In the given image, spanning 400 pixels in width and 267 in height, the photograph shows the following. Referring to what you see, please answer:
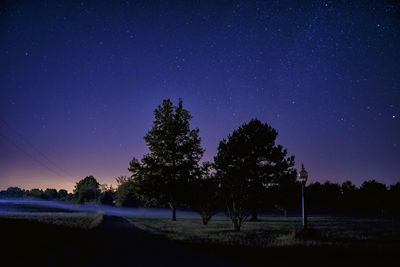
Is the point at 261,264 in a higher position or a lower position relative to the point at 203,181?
lower

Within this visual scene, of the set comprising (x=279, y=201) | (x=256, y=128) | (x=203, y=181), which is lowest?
(x=279, y=201)

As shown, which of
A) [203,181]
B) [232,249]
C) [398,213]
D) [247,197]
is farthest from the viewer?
[398,213]

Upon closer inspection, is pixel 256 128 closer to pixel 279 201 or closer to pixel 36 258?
pixel 279 201

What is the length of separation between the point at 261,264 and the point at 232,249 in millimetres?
2604

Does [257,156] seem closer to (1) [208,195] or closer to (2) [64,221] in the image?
(1) [208,195]

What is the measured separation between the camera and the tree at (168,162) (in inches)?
1174

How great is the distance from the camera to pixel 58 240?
1021cm

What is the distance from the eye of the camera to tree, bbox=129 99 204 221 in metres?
29.8

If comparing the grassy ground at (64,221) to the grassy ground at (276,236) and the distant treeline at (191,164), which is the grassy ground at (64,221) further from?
the distant treeline at (191,164)

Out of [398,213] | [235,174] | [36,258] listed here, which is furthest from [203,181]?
[398,213]

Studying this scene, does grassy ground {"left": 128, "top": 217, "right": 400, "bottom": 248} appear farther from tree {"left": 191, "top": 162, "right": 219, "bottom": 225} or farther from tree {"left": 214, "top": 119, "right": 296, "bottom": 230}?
tree {"left": 214, "top": 119, "right": 296, "bottom": 230}

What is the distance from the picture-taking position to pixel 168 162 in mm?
30859

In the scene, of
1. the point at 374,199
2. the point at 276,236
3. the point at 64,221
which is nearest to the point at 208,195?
the point at 276,236

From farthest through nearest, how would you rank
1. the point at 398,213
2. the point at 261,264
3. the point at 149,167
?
1. the point at 398,213
2. the point at 149,167
3. the point at 261,264
